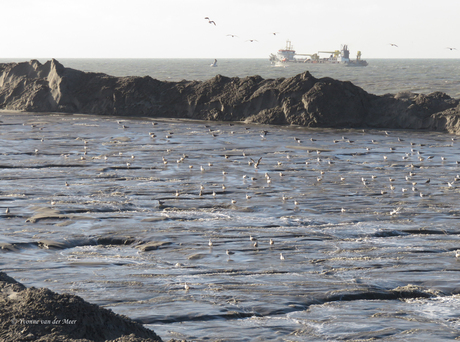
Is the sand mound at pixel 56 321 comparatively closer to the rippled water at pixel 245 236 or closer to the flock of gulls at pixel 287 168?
the rippled water at pixel 245 236

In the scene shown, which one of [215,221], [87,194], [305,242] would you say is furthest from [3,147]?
[305,242]

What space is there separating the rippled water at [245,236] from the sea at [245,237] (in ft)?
0.13

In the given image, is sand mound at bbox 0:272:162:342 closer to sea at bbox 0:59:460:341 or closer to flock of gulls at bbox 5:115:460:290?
sea at bbox 0:59:460:341

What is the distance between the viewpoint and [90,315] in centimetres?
654

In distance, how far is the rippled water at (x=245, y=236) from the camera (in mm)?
8914

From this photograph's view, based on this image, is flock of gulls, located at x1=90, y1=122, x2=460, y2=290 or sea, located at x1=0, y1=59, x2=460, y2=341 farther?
flock of gulls, located at x1=90, y1=122, x2=460, y2=290

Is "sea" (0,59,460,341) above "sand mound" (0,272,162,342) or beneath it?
beneath

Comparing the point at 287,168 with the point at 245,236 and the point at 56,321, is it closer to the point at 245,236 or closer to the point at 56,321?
the point at 245,236

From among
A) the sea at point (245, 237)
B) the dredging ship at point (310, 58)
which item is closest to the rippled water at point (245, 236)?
the sea at point (245, 237)

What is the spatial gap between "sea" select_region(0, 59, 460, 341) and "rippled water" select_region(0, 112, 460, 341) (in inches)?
1.5

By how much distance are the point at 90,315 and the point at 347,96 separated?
31712mm

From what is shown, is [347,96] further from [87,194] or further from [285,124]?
[87,194]

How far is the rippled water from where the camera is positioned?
891cm
